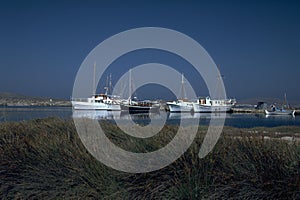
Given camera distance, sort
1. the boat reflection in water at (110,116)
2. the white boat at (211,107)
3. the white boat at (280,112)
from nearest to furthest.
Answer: the boat reflection in water at (110,116) → the white boat at (280,112) → the white boat at (211,107)

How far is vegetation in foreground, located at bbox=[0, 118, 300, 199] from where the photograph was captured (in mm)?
5293

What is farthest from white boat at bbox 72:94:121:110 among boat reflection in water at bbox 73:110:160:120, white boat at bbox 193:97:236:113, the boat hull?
white boat at bbox 193:97:236:113

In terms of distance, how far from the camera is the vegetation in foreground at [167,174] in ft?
Answer: 17.4

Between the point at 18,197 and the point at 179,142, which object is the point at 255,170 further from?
the point at 18,197

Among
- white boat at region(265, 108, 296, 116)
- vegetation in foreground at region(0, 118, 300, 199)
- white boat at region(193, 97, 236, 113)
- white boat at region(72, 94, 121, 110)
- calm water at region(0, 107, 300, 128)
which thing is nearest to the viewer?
vegetation in foreground at region(0, 118, 300, 199)

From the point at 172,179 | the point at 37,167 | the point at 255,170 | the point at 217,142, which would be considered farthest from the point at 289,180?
the point at 37,167

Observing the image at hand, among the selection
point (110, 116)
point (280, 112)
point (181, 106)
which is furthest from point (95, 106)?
point (280, 112)

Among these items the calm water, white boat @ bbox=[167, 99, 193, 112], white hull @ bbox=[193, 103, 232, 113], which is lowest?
the calm water

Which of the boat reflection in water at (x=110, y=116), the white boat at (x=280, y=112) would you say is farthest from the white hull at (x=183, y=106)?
the boat reflection in water at (x=110, y=116)

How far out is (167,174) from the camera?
5.81m

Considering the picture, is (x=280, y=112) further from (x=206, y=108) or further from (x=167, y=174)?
(x=167, y=174)

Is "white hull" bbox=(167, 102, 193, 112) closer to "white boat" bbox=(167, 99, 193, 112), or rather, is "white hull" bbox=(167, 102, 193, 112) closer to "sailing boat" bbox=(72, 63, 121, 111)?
"white boat" bbox=(167, 99, 193, 112)

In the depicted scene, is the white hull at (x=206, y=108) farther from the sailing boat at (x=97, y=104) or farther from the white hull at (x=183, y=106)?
the sailing boat at (x=97, y=104)

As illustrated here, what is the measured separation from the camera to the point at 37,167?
21.2 ft
